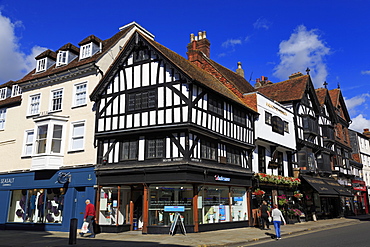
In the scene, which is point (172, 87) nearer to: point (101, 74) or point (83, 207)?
point (101, 74)

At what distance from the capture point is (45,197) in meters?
19.6

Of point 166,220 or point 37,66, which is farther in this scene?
point 37,66

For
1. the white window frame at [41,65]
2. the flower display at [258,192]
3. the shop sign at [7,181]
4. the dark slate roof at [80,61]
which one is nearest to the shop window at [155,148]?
the dark slate roof at [80,61]

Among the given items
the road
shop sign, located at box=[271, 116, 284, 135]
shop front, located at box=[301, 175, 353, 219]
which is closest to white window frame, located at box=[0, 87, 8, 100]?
shop sign, located at box=[271, 116, 284, 135]

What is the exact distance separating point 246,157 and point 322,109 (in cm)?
1461

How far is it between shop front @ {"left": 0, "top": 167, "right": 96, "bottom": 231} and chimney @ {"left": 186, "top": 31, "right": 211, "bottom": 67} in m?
11.6

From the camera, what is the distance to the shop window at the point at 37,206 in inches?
750

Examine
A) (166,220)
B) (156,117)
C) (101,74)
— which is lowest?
(166,220)

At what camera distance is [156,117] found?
16656 millimetres

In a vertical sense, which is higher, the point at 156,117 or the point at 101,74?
the point at 101,74

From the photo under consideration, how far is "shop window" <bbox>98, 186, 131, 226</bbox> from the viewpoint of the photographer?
56.7 feet

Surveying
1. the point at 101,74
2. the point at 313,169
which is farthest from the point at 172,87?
the point at 313,169

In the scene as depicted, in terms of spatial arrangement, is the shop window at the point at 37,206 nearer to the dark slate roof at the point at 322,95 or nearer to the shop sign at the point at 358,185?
the dark slate roof at the point at 322,95

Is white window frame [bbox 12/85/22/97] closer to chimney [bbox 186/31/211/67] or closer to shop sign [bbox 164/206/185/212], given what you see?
chimney [bbox 186/31/211/67]
